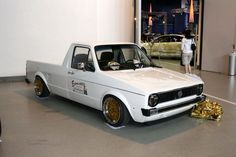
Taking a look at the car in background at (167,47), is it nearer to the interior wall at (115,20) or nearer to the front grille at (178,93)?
the interior wall at (115,20)

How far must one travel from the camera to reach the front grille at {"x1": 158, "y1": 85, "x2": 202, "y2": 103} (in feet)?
14.6

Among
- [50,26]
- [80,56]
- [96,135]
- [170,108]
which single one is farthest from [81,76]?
[50,26]

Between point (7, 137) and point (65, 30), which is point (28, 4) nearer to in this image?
point (65, 30)

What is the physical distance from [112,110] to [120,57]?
117 centimetres

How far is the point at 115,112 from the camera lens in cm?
479

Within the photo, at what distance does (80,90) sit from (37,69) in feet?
6.17

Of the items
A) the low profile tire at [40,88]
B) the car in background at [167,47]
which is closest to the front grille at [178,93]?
the low profile tire at [40,88]

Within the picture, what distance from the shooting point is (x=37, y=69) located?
688cm

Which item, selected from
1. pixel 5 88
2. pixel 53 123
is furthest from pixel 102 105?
pixel 5 88

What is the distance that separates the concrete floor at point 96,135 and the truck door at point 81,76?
355mm

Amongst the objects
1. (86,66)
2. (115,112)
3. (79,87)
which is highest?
(86,66)

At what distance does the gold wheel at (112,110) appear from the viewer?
15.5 ft

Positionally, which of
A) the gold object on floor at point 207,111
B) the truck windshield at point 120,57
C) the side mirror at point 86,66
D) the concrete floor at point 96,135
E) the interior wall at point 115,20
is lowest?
the concrete floor at point 96,135

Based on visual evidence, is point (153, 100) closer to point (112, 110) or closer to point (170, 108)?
point (170, 108)
